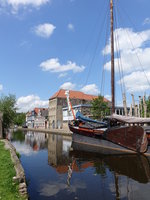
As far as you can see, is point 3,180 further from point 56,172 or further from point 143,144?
point 143,144

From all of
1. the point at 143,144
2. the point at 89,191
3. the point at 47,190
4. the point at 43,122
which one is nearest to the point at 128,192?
the point at 89,191

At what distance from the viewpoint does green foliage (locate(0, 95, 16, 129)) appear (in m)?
29.5

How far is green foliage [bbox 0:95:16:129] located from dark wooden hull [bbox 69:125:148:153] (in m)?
14.2

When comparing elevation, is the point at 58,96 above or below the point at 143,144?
above

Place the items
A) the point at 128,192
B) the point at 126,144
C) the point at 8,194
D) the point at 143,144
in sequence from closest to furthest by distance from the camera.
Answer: the point at 8,194, the point at 128,192, the point at 143,144, the point at 126,144

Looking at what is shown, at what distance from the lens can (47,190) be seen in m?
8.47

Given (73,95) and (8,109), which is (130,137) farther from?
(73,95)

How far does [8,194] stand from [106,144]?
14.3 m

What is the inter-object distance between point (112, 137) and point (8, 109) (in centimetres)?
1820

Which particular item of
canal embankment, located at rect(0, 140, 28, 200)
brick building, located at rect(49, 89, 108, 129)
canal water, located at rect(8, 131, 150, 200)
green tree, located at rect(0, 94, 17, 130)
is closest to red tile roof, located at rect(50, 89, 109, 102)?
brick building, located at rect(49, 89, 108, 129)

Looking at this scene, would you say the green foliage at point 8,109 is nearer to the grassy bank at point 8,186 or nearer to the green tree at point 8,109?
the green tree at point 8,109

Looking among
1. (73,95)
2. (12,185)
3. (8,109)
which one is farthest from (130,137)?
(73,95)

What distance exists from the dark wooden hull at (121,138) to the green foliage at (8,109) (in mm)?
14155

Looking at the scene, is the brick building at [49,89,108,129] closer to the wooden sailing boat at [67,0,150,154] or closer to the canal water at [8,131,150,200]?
the wooden sailing boat at [67,0,150,154]
